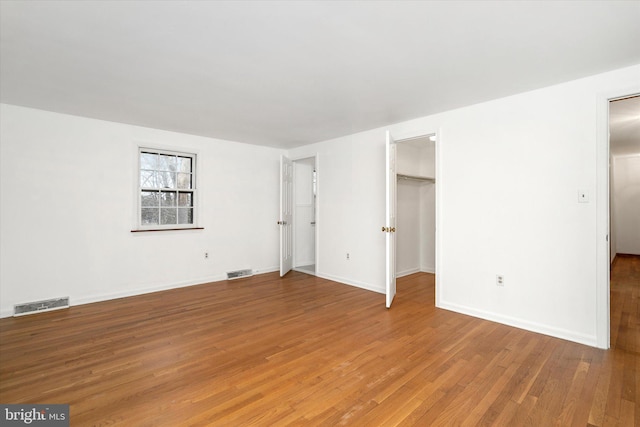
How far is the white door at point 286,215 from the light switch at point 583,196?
4045mm

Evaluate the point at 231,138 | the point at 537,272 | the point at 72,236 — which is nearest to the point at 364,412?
the point at 537,272

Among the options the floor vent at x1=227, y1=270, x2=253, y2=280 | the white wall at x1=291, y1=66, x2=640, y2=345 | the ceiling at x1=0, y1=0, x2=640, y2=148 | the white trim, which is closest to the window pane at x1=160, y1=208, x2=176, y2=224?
the floor vent at x1=227, y1=270, x2=253, y2=280

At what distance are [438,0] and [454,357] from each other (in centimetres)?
260

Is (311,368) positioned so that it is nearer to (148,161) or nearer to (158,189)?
(158,189)

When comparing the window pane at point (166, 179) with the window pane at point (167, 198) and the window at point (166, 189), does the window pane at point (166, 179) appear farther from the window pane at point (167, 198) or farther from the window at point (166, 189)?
the window pane at point (167, 198)

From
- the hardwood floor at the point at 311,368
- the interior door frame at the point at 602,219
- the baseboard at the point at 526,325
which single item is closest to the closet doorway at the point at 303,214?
the hardwood floor at the point at 311,368

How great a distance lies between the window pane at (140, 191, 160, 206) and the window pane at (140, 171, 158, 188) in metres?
0.11

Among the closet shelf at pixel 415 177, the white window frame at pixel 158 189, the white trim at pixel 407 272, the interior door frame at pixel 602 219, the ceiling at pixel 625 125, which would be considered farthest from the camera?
the white trim at pixel 407 272

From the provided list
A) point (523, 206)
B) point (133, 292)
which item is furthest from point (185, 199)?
point (523, 206)

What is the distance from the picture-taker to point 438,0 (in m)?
1.74

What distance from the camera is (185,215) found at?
4.98 meters

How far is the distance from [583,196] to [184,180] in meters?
5.19

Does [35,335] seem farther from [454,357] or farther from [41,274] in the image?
[454,357]

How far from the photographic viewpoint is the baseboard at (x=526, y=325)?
9.06ft
